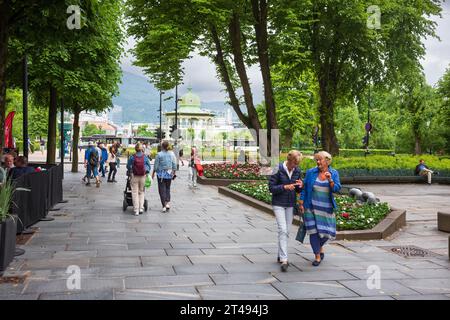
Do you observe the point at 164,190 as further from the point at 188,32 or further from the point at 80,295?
the point at 188,32

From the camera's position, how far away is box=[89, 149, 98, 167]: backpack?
68.5 feet

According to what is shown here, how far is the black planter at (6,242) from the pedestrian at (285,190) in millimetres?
3540

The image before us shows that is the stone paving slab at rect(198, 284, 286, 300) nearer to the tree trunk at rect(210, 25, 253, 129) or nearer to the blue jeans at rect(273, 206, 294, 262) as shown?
the blue jeans at rect(273, 206, 294, 262)

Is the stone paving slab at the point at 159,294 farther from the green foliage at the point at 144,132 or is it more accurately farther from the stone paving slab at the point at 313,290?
the green foliage at the point at 144,132

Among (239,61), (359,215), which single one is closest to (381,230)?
(359,215)

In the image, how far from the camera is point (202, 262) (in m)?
7.48

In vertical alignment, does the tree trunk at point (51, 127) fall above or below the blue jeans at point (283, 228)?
above

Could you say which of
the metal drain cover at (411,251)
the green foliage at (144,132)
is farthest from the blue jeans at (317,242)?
the green foliage at (144,132)

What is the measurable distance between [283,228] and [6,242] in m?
3.69

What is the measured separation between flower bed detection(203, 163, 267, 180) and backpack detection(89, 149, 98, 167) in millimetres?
5253

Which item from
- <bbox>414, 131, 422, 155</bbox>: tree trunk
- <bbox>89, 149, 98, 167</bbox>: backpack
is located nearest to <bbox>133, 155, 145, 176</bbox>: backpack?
<bbox>89, 149, 98, 167</bbox>: backpack

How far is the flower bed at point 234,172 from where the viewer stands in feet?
72.7

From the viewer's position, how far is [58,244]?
8.67 m
